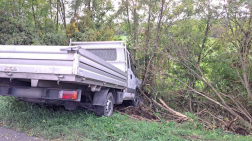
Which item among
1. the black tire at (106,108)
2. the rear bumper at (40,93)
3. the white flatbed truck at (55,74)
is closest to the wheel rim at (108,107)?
the black tire at (106,108)

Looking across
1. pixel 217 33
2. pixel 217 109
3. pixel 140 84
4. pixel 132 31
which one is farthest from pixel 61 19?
pixel 217 109

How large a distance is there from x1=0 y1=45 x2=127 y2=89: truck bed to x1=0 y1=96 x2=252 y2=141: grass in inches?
42.8

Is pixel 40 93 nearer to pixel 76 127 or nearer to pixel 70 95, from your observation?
pixel 70 95

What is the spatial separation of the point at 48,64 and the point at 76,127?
62.2 inches

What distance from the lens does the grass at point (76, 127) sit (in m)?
4.36

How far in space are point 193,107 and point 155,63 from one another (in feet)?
8.30

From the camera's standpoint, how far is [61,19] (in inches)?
649

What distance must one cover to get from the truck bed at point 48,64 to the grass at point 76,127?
42.8 inches

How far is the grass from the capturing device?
4.36 m

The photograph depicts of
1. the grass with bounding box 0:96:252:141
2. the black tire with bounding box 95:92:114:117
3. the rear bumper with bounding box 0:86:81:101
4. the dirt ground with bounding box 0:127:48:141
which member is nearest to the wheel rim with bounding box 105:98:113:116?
the black tire with bounding box 95:92:114:117

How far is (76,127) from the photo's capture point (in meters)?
4.68

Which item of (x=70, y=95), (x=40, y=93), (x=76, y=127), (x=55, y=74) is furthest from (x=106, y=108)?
(x=55, y=74)

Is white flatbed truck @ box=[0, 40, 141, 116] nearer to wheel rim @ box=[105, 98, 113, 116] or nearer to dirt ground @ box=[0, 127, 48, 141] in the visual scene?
wheel rim @ box=[105, 98, 113, 116]

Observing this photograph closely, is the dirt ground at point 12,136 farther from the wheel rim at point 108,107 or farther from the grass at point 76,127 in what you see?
the wheel rim at point 108,107
